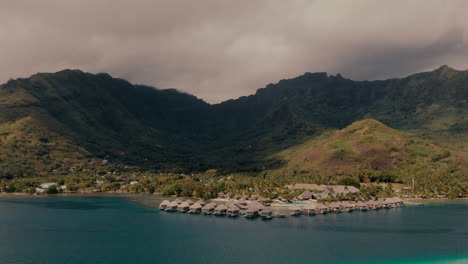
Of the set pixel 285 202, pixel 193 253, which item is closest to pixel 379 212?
pixel 285 202

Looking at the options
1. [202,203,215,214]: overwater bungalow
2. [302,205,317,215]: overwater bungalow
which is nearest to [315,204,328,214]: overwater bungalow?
[302,205,317,215]: overwater bungalow

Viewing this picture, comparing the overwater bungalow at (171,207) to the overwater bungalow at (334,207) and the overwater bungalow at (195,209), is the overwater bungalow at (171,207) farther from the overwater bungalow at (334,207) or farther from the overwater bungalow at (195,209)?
the overwater bungalow at (334,207)

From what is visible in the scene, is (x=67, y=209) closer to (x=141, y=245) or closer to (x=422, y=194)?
(x=141, y=245)

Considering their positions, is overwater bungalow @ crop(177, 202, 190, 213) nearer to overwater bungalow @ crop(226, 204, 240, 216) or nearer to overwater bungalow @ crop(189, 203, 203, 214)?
overwater bungalow @ crop(189, 203, 203, 214)

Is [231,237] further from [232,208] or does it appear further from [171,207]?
[171,207]

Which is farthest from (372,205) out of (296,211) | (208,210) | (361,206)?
(208,210)

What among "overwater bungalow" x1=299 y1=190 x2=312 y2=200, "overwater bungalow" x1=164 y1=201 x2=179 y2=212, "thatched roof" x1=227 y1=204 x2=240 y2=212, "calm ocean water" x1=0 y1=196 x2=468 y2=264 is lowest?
"calm ocean water" x1=0 y1=196 x2=468 y2=264

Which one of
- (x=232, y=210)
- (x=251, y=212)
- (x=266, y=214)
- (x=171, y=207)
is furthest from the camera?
(x=171, y=207)

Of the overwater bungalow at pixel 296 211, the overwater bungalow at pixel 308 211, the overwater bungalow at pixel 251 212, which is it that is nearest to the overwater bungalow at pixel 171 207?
the overwater bungalow at pixel 251 212
